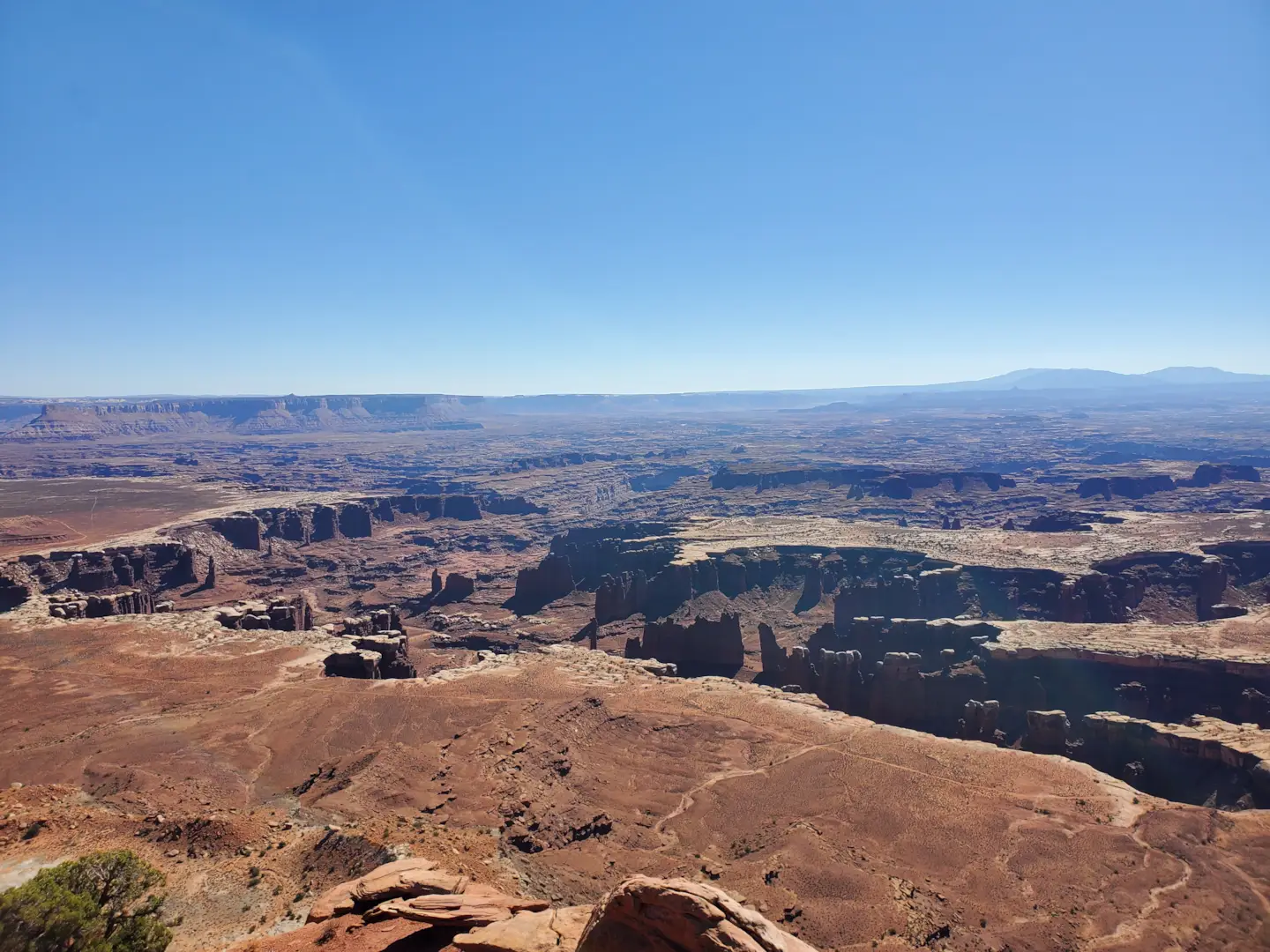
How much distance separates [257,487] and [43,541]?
63605 millimetres

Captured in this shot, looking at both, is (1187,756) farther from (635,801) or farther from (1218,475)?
(1218,475)

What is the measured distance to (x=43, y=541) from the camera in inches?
3777

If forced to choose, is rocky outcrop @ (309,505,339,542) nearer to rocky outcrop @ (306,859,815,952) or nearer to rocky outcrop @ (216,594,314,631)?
rocky outcrop @ (216,594,314,631)

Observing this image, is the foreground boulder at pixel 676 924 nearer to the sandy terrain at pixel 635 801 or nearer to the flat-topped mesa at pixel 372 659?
the sandy terrain at pixel 635 801

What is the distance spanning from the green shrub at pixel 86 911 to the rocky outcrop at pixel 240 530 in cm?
10241

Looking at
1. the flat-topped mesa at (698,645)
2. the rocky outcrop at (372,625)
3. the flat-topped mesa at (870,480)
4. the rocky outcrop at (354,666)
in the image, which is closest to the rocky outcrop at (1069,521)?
the flat-topped mesa at (870,480)

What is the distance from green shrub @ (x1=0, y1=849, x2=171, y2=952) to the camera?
1692 cm

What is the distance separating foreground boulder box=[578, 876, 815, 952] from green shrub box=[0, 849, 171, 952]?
40.1 ft

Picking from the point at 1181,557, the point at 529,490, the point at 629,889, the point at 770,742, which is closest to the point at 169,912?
the point at 629,889

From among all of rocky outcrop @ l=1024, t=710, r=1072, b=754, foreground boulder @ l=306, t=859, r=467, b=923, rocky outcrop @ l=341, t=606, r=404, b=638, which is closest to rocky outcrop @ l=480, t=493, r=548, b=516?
rocky outcrop @ l=341, t=606, r=404, b=638

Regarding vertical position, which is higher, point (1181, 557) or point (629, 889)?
point (629, 889)

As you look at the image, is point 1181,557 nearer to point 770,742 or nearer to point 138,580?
point 770,742

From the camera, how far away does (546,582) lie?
3745 inches

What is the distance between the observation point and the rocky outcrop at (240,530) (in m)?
113
